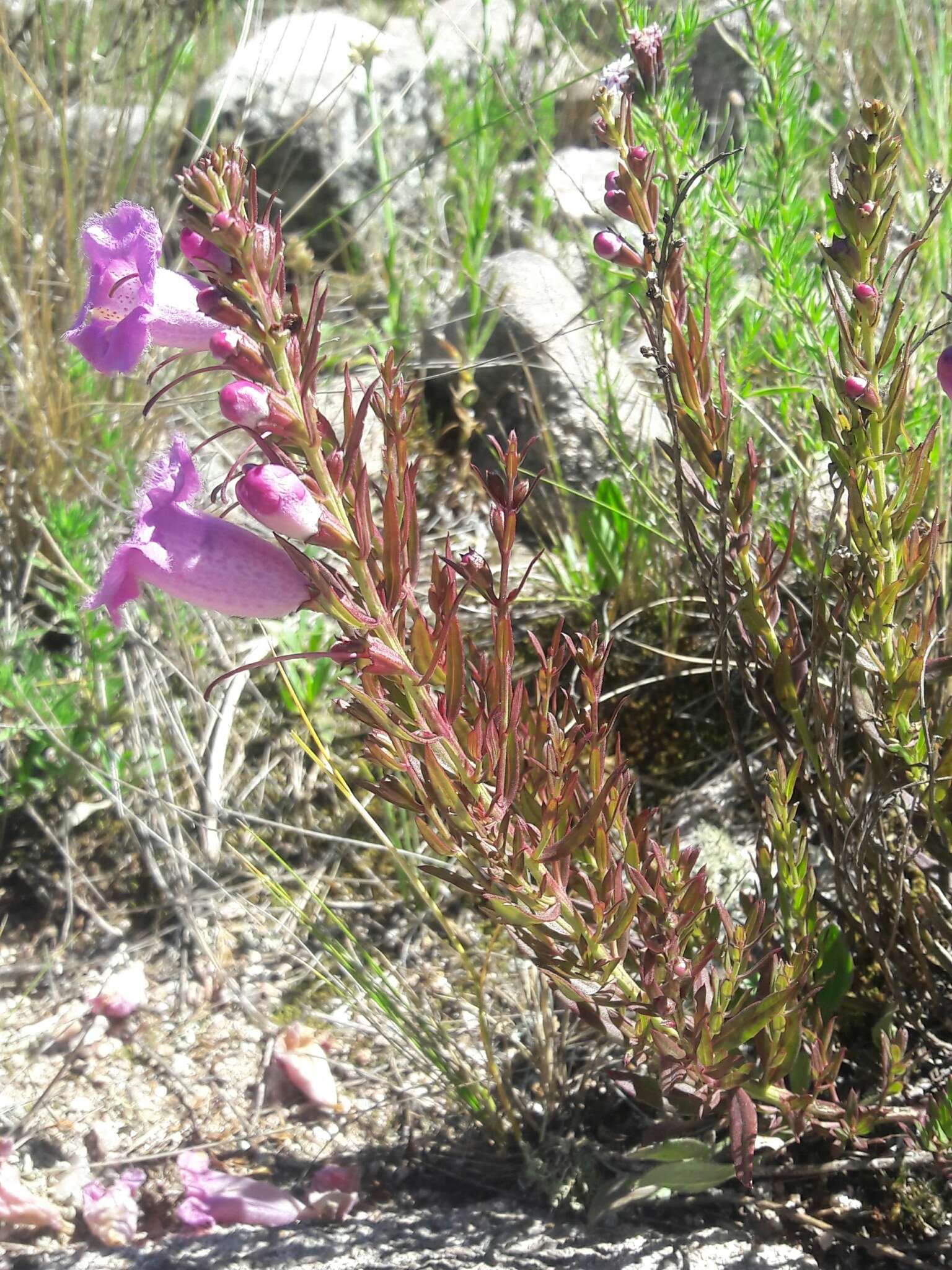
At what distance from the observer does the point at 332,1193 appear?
1.93m

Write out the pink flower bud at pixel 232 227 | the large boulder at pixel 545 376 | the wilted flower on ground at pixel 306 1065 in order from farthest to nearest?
the large boulder at pixel 545 376, the wilted flower on ground at pixel 306 1065, the pink flower bud at pixel 232 227

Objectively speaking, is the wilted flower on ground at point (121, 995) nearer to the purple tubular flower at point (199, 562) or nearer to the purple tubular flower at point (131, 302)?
the purple tubular flower at point (199, 562)

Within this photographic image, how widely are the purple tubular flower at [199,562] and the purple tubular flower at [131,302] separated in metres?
0.12

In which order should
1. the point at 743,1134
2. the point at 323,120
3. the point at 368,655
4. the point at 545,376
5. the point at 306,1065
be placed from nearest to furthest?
the point at 368,655
the point at 743,1134
the point at 306,1065
the point at 545,376
the point at 323,120

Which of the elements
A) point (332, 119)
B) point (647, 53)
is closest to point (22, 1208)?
point (647, 53)

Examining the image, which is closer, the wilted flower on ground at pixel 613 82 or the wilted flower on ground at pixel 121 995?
the wilted flower on ground at pixel 613 82

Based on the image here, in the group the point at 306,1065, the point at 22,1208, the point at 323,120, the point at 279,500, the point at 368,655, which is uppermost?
the point at 323,120

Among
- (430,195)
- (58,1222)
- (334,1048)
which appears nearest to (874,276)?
(334,1048)

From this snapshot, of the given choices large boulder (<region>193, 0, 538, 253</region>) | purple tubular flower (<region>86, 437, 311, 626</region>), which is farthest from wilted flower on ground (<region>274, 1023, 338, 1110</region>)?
large boulder (<region>193, 0, 538, 253</region>)

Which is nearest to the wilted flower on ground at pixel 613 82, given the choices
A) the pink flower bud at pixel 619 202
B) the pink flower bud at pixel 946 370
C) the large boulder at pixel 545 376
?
the pink flower bud at pixel 619 202

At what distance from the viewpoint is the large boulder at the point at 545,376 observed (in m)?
3.03

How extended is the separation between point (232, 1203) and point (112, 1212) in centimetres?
22

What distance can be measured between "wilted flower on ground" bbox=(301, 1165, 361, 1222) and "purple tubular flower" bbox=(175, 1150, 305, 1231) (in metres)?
0.03

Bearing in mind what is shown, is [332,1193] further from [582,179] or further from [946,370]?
[582,179]
